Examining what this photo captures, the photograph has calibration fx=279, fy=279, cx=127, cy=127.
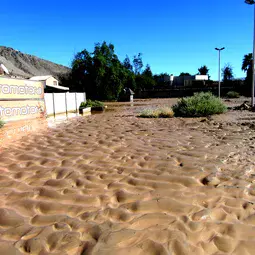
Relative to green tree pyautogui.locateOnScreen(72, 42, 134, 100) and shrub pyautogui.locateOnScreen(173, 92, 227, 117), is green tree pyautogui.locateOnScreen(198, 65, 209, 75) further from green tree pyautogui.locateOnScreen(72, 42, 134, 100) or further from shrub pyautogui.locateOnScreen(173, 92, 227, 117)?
shrub pyautogui.locateOnScreen(173, 92, 227, 117)

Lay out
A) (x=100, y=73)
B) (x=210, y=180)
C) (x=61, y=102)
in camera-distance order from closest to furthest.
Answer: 1. (x=210, y=180)
2. (x=61, y=102)
3. (x=100, y=73)

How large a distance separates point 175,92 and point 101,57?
17.6 m

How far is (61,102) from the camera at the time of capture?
19.4 m

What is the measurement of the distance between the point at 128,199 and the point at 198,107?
1043 centimetres

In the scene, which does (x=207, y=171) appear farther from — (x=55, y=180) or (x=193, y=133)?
(x=193, y=133)

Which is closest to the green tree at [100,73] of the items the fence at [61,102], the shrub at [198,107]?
the fence at [61,102]

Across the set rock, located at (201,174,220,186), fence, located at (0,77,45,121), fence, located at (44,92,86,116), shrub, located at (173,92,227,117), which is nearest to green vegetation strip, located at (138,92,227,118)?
shrub, located at (173,92,227,117)

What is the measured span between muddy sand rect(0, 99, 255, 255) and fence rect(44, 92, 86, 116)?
11.9 meters

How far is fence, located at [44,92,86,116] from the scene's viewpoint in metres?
17.5

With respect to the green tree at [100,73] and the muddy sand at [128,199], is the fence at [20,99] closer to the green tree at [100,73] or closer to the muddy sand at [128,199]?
the muddy sand at [128,199]

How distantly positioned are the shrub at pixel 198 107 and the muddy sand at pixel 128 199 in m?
7.00

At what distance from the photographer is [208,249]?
2414 mm

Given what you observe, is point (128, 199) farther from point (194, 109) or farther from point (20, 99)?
point (194, 109)

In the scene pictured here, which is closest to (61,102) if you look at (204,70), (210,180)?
(210,180)
